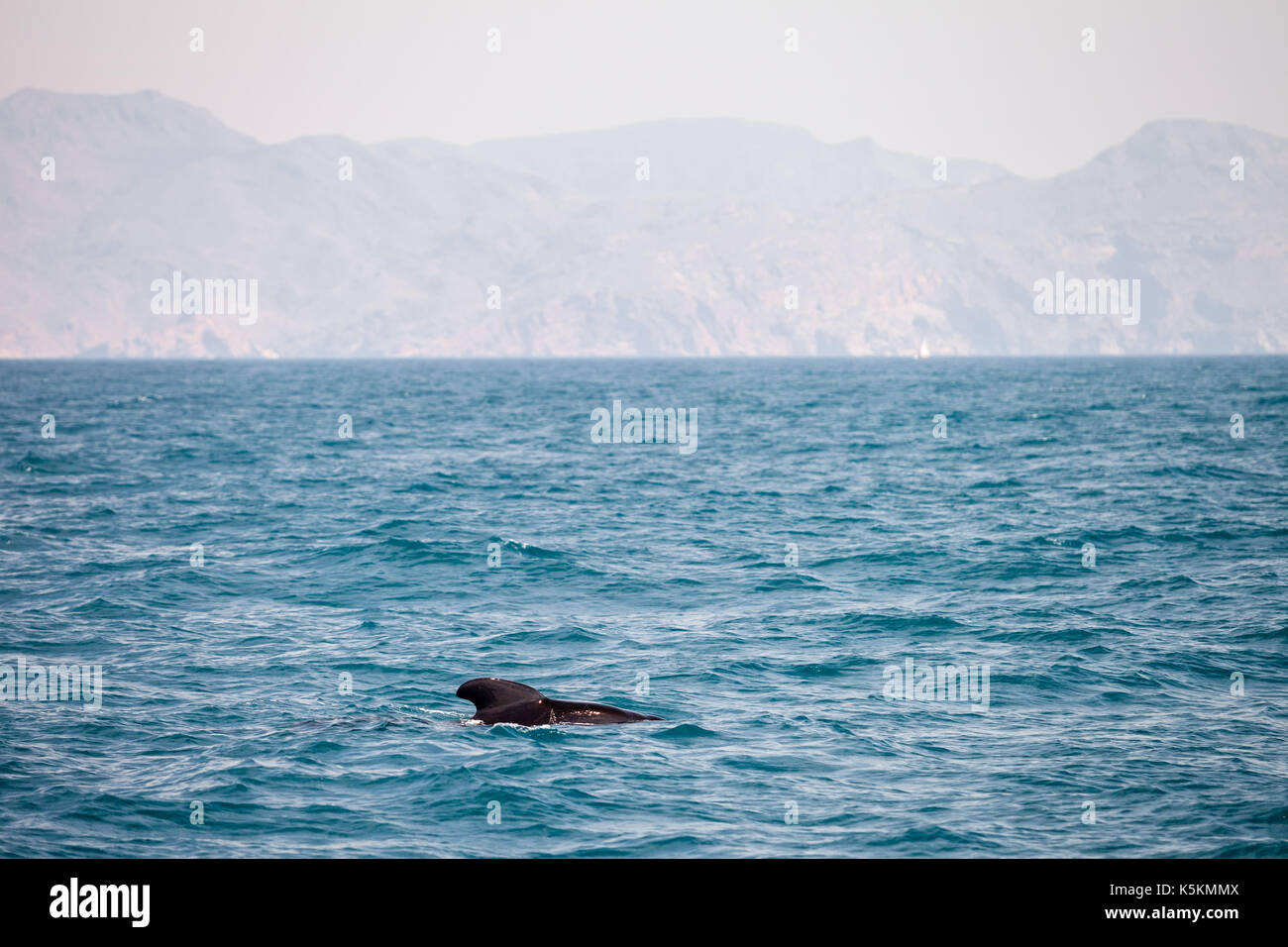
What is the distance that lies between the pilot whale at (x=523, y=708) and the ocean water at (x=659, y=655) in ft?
1.26

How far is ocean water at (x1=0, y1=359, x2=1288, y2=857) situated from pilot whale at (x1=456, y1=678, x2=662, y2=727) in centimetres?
39

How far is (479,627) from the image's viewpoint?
23203 mm

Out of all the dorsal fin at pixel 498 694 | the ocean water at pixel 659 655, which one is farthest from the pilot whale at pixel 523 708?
the ocean water at pixel 659 655

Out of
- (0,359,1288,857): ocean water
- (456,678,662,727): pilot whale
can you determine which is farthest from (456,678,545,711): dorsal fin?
(0,359,1288,857): ocean water

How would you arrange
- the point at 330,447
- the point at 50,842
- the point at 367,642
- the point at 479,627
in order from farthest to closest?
the point at 330,447 < the point at 479,627 < the point at 367,642 < the point at 50,842

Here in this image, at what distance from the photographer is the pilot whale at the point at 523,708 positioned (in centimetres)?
1661

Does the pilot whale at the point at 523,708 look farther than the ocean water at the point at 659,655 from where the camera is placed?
Yes

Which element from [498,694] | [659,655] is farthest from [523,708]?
[659,655]

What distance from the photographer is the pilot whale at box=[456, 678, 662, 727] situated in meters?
16.6

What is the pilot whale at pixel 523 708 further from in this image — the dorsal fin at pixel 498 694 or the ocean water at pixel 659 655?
the ocean water at pixel 659 655

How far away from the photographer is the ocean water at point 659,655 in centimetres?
1342
